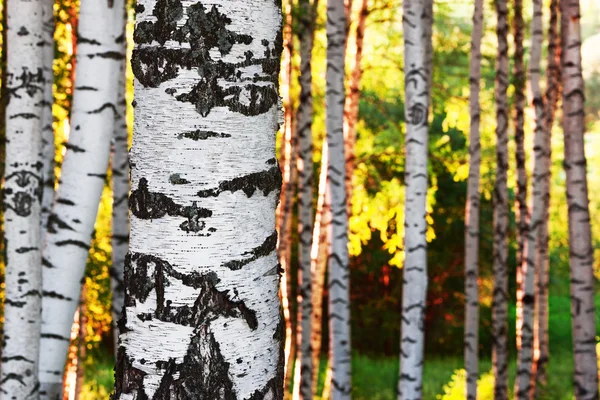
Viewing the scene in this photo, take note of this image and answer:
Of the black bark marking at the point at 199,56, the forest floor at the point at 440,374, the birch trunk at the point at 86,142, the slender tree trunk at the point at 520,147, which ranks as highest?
the slender tree trunk at the point at 520,147

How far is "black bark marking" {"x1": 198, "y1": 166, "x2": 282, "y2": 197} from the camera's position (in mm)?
1483

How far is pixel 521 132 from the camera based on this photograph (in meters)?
8.98

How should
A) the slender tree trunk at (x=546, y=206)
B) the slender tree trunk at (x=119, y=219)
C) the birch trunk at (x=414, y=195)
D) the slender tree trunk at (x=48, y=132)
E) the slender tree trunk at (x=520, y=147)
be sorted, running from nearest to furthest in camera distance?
the slender tree trunk at (x=48, y=132) → the birch trunk at (x=414, y=195) → the slender tree trunk at (x=119, y=219) → the slender tree trunk at (x=520, y=147) → the slender tree trunk at (x=546, y=206)

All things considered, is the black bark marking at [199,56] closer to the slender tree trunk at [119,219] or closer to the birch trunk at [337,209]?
the slender tree trunk at [119,219]

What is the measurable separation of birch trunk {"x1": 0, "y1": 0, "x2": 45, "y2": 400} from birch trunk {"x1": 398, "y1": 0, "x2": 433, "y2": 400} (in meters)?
2.42

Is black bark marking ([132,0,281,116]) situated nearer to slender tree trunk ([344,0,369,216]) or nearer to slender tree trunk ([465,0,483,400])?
slender tree trunk ([465,0,483,400])

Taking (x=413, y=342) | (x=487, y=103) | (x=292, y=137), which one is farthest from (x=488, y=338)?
(x=413, y=342)

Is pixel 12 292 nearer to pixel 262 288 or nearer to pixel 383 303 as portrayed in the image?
pixel 262 288

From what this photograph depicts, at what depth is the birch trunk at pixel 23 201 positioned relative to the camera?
11.4ft

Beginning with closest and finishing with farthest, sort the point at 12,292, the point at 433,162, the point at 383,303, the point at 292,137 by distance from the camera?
the point at 12,292 < the point at 292,137 < the point at 433,162 < the point at 383,303

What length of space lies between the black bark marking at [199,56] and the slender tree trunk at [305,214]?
652cm

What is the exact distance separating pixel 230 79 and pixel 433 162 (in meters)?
→ 11.4

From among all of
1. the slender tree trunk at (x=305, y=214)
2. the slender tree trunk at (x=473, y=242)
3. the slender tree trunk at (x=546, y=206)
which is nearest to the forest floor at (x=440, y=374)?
the slender tree trunk at (x=546, y=206)

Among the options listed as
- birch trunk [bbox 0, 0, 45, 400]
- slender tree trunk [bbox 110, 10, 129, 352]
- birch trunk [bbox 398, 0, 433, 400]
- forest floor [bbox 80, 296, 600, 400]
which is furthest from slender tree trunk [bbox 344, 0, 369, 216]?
birch trunk [bbox 0, 0, 45, 400]
